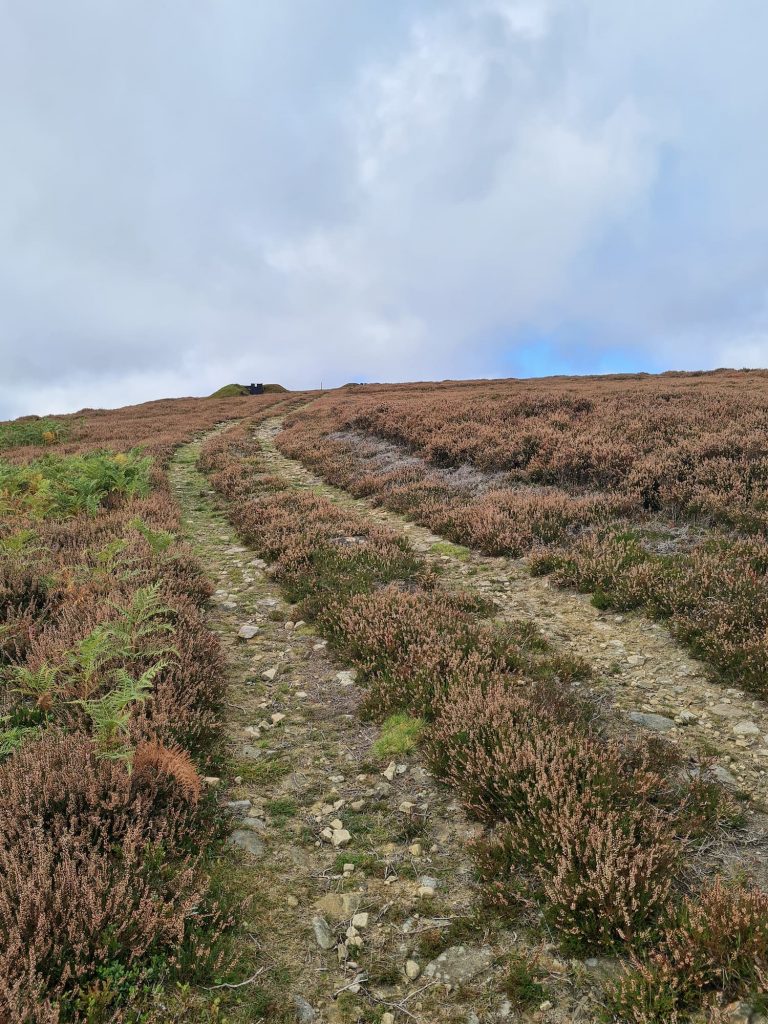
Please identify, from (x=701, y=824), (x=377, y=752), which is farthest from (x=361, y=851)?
(x=701, y=824)

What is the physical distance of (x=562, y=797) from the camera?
12.1 feet

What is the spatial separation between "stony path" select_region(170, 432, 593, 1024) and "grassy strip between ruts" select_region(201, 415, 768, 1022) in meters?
0.23

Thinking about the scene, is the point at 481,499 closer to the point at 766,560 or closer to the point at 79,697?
the point at 766,560

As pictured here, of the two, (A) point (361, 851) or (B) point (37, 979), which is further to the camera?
(A) point (361, 851)

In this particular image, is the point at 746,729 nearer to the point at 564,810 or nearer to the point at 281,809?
the point at 564,810

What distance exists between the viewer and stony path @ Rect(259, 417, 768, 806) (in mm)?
4751

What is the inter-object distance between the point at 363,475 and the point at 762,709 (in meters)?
12.4

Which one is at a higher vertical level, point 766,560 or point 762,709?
point 766,560

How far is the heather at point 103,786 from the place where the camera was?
8.98 ft

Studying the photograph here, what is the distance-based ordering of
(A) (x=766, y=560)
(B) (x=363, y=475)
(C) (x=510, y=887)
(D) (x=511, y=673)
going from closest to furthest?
1. (C) (x=510, y=887)
2. (D) (x=511, y=673)
3. (A) (x=766, y=560)
4. (B) (x=363, y=475)

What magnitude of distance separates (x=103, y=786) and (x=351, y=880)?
178 centimetres

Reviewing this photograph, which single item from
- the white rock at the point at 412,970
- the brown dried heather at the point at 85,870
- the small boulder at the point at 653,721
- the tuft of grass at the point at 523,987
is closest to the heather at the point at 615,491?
the small boulder at the point at 653,721

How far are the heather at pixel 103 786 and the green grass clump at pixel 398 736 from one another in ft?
4.78

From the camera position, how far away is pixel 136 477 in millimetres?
13562
